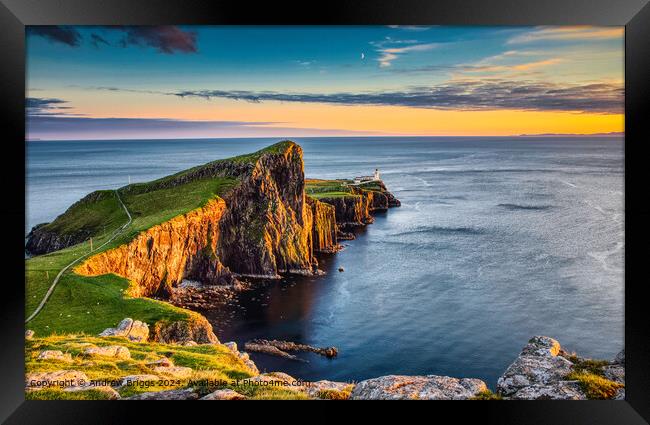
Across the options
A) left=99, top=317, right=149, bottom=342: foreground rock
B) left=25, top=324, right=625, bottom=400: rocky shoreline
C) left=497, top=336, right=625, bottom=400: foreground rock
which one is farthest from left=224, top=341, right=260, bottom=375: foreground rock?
left=497, top=336, right=625, bottom=400: foreground rock

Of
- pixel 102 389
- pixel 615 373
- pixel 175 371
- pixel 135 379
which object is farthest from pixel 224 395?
pixel 615 373

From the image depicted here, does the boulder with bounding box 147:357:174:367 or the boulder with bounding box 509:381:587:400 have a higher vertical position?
the boulder with bounding box 147:357:174:367

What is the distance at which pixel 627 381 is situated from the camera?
Answer: 13.4 meters

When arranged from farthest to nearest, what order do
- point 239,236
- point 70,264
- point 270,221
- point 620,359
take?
point 270,221, point 239,236, point 70,264, point 620,359

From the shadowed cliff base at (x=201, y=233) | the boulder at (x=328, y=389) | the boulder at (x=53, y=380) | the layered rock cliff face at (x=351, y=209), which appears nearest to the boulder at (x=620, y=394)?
the boulder at (x=328, y=389)

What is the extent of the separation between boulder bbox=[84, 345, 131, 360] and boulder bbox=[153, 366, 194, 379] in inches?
58.5

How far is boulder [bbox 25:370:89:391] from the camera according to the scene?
44.1 ft

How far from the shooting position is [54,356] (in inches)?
560

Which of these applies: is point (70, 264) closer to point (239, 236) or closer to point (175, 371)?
point (175, 371)

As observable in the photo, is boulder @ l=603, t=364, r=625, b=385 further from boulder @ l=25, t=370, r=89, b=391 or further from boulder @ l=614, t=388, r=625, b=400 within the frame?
boulder @ l=25, t=370, r=89, b=391

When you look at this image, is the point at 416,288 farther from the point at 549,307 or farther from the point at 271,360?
the point at 271,360

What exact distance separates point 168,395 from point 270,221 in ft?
142

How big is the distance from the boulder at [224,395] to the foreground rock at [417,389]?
2881 millimetres

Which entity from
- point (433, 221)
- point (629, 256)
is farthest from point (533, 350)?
point (433, 221)
